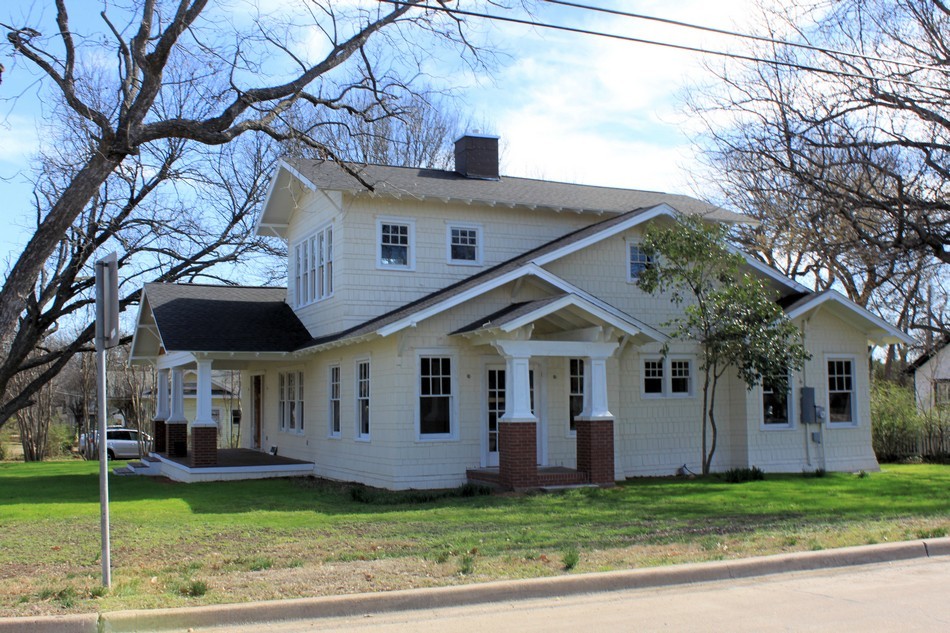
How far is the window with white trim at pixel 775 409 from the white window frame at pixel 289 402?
11127 millimetres

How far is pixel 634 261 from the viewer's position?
20.2 meters

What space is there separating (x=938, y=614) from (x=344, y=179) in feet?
48.5

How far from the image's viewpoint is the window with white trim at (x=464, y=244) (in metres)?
20.2

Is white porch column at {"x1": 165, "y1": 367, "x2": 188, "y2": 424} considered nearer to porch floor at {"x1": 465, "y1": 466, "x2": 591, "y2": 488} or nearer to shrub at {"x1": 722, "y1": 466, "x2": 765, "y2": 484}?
porch floor at {"x1": 465, "y1": 466, "x2": 591, "y2": 488}

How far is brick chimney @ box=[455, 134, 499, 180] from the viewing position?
75.0ft

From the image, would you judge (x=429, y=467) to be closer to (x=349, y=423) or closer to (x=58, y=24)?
(x=349, y=423)

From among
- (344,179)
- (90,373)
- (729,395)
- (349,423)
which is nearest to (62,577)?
(349,423)

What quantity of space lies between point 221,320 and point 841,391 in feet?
49.0

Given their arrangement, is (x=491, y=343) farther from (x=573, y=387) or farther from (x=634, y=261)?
(x=634, y=261)

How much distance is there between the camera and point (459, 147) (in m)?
23.5

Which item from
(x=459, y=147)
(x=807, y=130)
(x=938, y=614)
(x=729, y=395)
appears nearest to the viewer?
(x=938, y=614)

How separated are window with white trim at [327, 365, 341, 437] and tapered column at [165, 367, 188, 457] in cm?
579

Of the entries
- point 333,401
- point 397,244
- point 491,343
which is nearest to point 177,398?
point 333,401

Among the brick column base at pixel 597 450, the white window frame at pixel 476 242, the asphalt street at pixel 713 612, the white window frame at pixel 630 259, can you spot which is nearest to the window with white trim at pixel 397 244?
the white window frame at pixel 476 242
